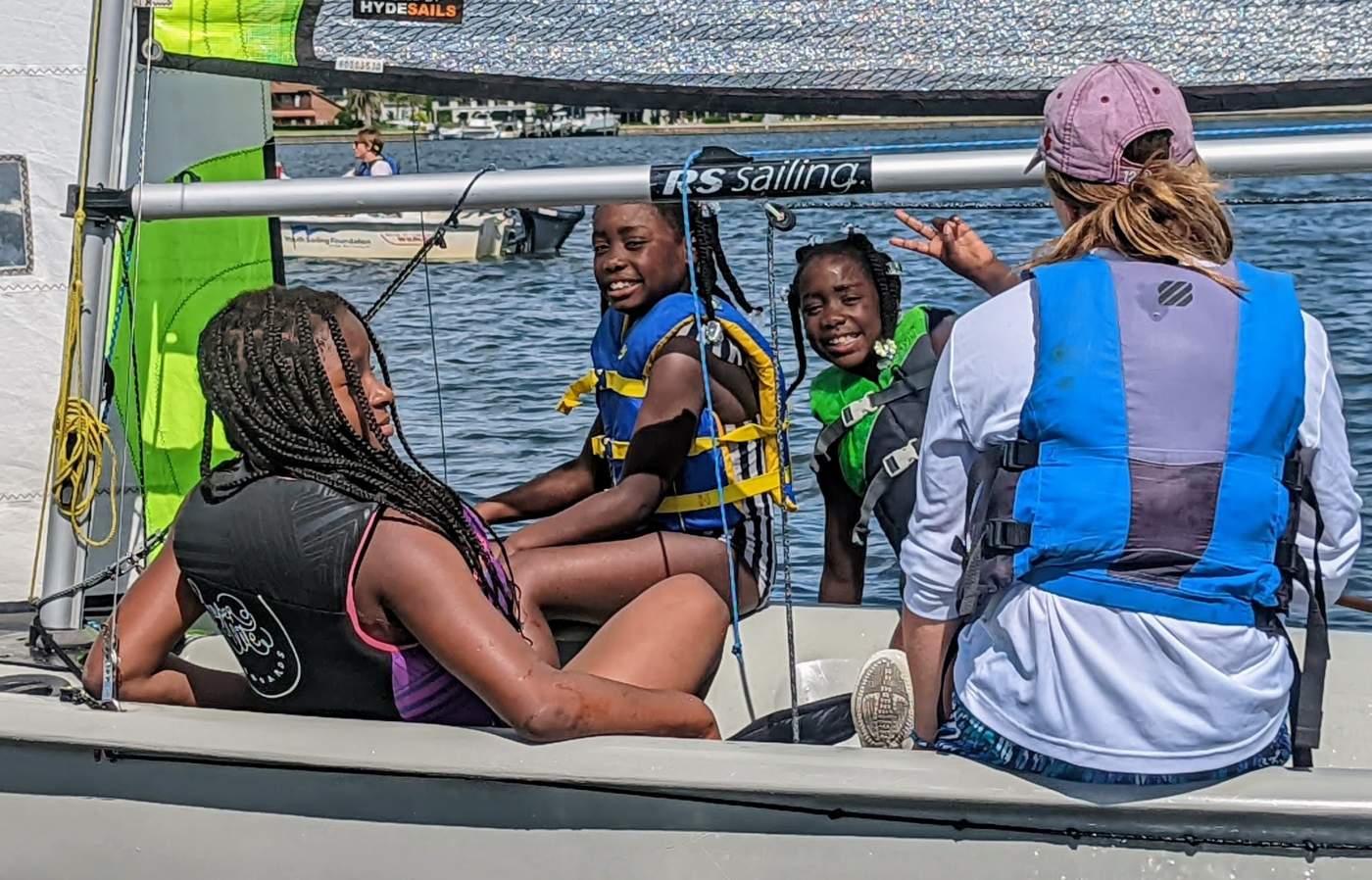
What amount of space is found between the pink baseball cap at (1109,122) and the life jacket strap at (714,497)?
110 centimetres

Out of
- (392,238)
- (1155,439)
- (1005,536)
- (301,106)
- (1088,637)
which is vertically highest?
(392,238)

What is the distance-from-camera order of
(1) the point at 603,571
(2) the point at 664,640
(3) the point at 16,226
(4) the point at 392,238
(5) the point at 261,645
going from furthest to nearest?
(4) the point at 392,238 → (3) the point at 16,226 → (1) the point at 603,571 → (2) the point at 664,640 → (5) the point at 261,645

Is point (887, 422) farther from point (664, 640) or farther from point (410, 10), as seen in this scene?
point (410, 10)

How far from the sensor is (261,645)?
2.32 meters

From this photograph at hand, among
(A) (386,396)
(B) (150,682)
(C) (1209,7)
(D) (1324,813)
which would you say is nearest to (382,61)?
(A) (386,396)

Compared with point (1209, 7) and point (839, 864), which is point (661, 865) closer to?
point (839, 864)

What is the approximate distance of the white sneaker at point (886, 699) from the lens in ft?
7.85

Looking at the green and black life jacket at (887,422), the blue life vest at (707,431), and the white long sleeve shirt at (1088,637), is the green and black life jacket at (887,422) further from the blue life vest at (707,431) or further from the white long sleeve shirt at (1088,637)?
the white long sleeve shirt at (1088,637)

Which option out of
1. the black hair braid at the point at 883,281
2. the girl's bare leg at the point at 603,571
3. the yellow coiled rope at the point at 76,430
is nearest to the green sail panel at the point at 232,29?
the yellow coiled rope at the point at 76,430

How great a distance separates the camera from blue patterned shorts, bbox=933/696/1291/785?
6.68ft

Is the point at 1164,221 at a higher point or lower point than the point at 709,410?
higher

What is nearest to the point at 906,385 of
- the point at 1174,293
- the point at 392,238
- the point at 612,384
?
the point at 612,384

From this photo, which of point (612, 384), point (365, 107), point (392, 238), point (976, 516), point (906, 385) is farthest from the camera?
point (392, 238)

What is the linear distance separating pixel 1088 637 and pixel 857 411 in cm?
137
